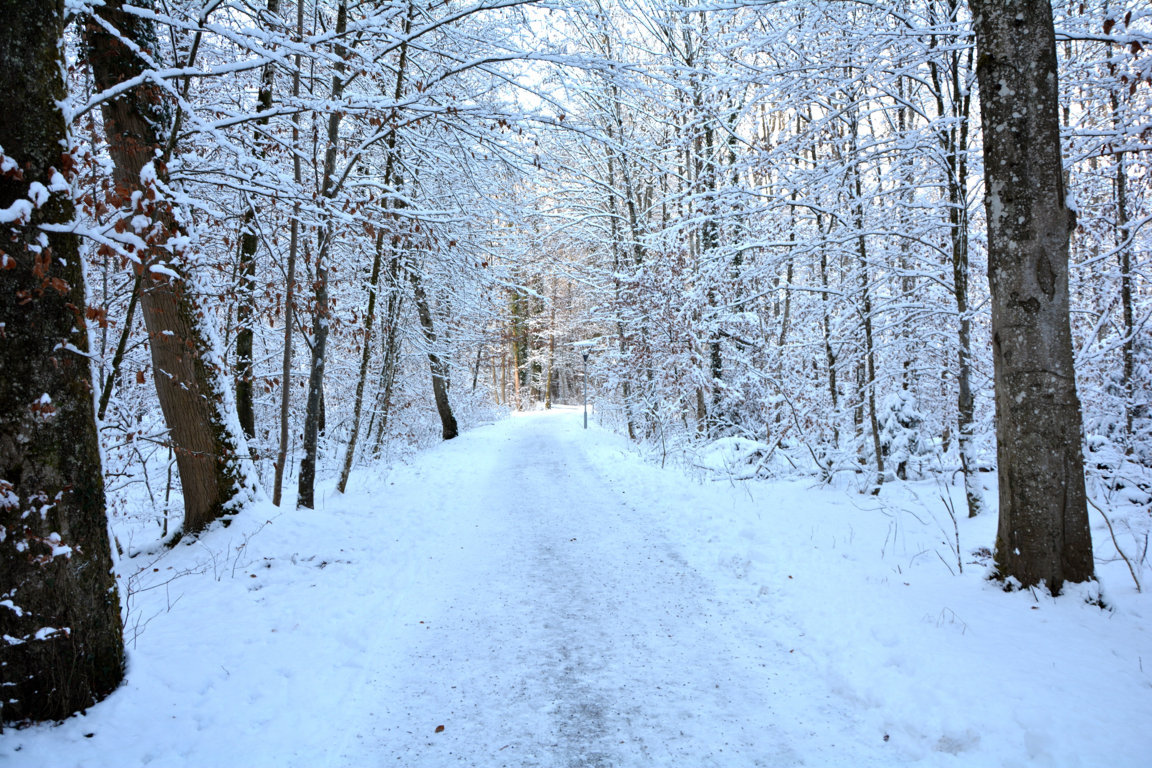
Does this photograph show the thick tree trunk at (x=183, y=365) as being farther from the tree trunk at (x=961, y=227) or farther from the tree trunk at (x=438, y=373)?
the tree trunk at (x=438, y=373)

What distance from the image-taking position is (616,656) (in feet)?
12.8

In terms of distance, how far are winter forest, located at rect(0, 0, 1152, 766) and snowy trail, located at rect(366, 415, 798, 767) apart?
195cm

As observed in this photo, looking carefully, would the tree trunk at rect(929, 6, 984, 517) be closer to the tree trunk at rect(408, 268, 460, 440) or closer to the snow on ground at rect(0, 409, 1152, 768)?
the snow on ground at rect(0, 409, 1152, 768)

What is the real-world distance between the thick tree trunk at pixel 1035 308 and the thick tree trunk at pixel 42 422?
18.8 ft

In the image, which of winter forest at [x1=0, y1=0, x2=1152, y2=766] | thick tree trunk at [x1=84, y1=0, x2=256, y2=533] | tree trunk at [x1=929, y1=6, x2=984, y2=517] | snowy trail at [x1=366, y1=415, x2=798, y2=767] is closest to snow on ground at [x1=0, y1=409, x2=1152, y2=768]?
snowy trail at [x1=366, y1=415, x2=798, y2=767]

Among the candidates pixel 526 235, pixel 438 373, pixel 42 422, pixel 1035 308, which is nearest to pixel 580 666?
pixel 42 422

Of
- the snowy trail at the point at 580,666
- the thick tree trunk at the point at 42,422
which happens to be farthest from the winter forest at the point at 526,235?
the snowy trail at the point at 580,666

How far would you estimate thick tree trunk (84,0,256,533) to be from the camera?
5.55 m

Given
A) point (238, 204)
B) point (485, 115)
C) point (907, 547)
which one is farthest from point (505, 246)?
point (907, 547)

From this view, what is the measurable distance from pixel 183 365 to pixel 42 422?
3.68 meters

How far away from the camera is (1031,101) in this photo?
394 cm

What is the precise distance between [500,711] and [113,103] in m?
6.57

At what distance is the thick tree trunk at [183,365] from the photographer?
555 centimetres

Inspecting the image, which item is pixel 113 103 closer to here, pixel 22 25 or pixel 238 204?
pixel 238 204
